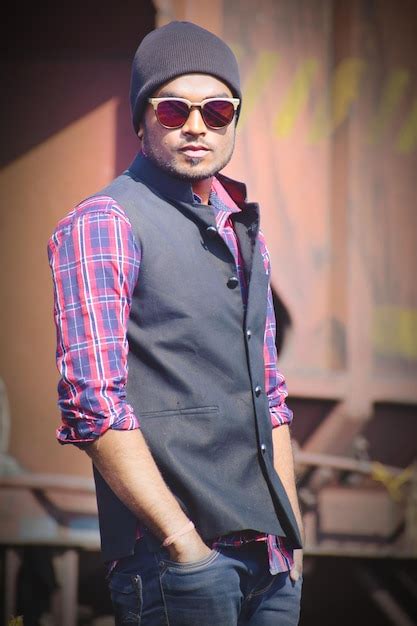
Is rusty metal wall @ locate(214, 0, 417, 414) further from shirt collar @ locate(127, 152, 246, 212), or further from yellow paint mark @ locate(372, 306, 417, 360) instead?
shirt collar @ locate(127, 152, 246, 212)

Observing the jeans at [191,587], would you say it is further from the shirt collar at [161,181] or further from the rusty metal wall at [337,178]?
the rusty metal wall at [337,178]

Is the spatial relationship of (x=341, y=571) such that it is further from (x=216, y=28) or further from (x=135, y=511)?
(x=135, y=511)

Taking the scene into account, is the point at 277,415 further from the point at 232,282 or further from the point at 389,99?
the point at 389,99

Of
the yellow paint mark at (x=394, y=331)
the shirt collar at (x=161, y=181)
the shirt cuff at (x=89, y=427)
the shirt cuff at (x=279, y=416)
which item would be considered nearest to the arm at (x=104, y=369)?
the shirt cuff at (x=89, y=427)

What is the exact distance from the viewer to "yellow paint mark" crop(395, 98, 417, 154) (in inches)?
169

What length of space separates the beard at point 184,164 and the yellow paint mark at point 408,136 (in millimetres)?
2295

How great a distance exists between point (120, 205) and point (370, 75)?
2499mm

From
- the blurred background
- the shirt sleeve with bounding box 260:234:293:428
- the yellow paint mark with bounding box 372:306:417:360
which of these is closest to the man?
the shirt sleeve with bounding box 260:234:293:428

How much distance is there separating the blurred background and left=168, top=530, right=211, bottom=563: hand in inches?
82.8

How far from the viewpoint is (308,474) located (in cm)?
405

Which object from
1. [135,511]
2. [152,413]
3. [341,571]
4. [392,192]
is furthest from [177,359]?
[341,571]

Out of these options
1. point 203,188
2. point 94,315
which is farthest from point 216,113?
point 94,315

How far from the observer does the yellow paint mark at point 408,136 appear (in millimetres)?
4301

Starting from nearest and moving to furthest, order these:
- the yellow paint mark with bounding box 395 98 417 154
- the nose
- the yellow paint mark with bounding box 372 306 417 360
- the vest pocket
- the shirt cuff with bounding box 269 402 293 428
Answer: the vest pocket < the nose < the shirt cuff with bounding box 269 402 293 428 < the yellow paint mark with bounding box 372 306 417 360 < the yellow paint mark with bounding box 395 98 417 154
